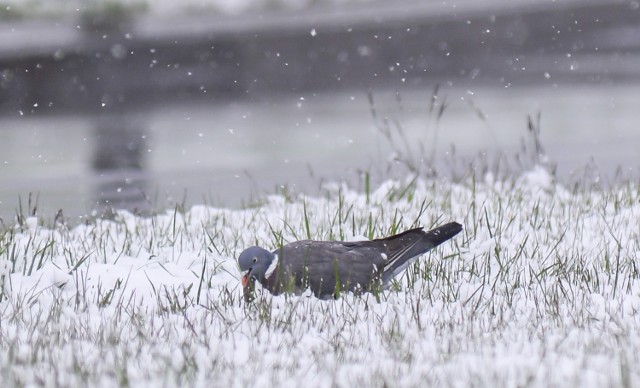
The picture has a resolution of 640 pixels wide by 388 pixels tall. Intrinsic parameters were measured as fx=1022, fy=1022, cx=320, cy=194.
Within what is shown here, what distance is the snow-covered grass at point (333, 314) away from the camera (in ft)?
12.7

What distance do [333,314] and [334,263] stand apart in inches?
13.8

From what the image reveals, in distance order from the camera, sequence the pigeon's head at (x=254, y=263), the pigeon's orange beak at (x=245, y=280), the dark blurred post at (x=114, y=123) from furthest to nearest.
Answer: the dark blurred post at (x=114, y=123) → the pigeon's head at (x=254, y=263) → the pigeon's orange beak at (x=245, y=280)

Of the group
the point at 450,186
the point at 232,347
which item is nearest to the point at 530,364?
the point at 232,347

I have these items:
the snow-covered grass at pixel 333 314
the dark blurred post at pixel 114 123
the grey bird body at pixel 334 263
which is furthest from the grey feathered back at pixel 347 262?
the dark blurred post at pixel 114 123

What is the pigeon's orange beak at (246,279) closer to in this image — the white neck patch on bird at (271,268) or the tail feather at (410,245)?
the white neck patch on bird at (271,268)

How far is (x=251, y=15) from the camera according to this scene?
782 inches

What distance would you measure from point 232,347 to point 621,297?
194 centimetres

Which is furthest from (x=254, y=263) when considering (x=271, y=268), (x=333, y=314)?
(x=333, y=314)

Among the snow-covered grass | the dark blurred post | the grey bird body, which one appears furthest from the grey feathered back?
the dark blurred post

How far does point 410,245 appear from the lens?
5.38 meters

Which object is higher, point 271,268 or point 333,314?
point 271,268

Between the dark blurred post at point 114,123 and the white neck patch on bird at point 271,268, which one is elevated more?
the dark blurred post at point 114,123

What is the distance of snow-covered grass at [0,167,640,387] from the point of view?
3.87 m

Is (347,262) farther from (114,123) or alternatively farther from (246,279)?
(114,123)
